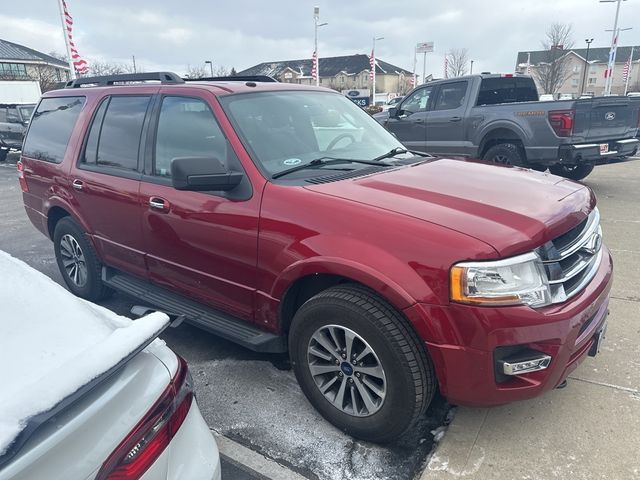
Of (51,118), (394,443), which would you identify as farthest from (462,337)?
(51,118)

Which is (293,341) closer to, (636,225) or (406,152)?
Result: (406,152)

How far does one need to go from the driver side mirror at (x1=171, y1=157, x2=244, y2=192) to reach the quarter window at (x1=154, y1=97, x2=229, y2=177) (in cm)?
28

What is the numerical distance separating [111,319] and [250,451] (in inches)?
48.9

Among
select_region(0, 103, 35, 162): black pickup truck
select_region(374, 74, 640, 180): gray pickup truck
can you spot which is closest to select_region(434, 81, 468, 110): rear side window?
select_region(374, 74, 640, 180): gray pickup truck

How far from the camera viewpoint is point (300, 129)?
10.9 ft

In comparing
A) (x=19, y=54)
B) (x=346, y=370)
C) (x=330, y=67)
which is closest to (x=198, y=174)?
(x=346, y=370)

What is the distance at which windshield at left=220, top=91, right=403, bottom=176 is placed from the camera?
3045 mm

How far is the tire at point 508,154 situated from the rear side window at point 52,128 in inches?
239

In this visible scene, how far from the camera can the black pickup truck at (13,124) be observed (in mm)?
15164

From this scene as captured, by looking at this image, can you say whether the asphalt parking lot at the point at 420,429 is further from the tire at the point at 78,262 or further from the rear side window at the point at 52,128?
the rear side window at the point at 52,128

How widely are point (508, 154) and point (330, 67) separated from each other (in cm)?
7279

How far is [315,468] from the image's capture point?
244cm

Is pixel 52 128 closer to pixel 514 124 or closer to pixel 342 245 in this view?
pixel 342 245

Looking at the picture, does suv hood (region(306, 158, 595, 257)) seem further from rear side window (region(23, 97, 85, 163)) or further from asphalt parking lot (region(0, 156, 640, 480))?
rear side window (region(23, 97, 85, 163))
